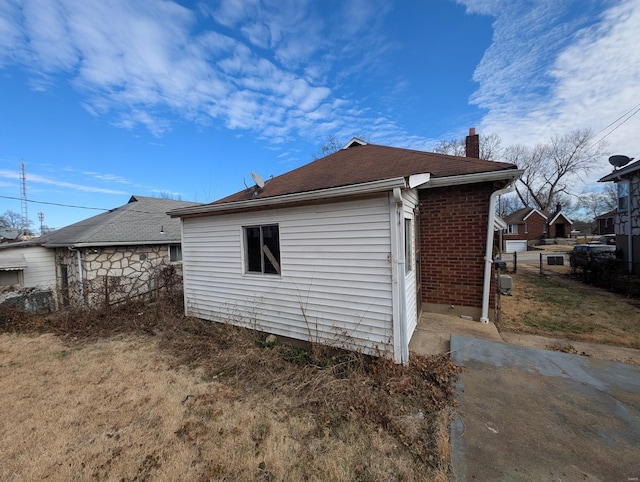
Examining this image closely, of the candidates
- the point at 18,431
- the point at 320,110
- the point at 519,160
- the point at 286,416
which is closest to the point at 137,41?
the point at 320,110

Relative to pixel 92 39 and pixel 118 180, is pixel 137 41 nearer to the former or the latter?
pixel 92 39

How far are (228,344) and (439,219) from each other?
16.7 ft

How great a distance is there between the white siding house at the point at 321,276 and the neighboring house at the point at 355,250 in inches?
0.7

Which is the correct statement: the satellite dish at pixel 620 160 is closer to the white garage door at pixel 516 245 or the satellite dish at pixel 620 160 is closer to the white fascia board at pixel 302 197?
the white fascia board at pixel 302 197

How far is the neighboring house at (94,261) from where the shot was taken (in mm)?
7934

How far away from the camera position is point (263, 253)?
536 centimetres

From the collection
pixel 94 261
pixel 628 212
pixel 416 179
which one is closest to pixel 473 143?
pixel 416 179

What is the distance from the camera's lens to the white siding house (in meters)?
4.00

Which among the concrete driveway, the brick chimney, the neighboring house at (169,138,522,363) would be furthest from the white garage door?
the concrete driveway

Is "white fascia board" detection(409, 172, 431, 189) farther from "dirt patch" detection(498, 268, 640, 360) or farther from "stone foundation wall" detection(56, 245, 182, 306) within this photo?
"stone foundation wall" detection(56, 245, 182, 306)

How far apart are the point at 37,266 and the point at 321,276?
1135 centimetres

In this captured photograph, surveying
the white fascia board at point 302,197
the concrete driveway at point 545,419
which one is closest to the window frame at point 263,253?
the white fascia board at point 302,197

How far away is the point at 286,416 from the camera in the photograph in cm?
317

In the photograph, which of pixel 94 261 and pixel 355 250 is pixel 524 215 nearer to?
pixel 355 250
